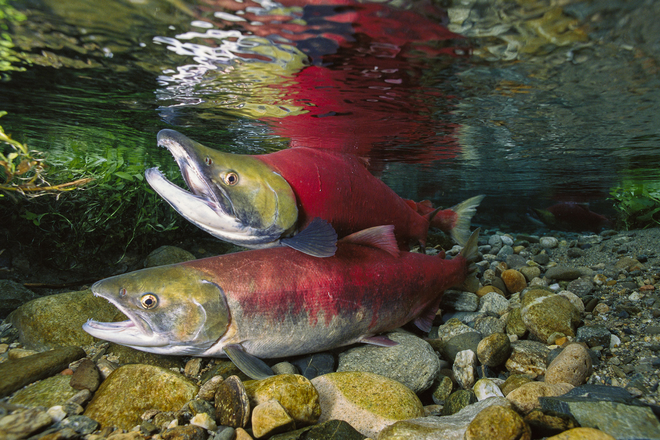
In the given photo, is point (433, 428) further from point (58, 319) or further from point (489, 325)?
point (58, 319)

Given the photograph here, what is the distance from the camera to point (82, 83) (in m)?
4.97

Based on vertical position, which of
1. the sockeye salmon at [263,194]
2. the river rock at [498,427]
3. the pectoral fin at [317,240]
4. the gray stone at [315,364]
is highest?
the sockeye salmon at [263,194]

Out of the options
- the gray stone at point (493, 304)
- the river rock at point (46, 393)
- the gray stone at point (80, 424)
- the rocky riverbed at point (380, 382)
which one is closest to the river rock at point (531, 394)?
the rocky riverbed at point (380, 382)

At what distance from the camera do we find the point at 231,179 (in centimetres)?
272

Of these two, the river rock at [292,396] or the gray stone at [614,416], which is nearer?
the gray stone at [614,416]

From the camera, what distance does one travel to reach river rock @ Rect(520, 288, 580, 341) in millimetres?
3803

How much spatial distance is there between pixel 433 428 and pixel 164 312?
232 cm

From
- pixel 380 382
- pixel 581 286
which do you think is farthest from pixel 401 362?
pixel 581 286

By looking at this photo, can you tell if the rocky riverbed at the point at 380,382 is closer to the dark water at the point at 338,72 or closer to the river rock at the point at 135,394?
the river rock at the point at 135,394

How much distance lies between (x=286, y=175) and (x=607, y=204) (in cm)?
3281

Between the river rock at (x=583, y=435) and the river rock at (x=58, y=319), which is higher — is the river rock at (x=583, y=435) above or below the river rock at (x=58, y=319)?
above

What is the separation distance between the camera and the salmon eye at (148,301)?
2725 millimetres

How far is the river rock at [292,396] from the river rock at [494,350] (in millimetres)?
1940

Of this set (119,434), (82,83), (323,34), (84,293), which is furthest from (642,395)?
(82,83)
